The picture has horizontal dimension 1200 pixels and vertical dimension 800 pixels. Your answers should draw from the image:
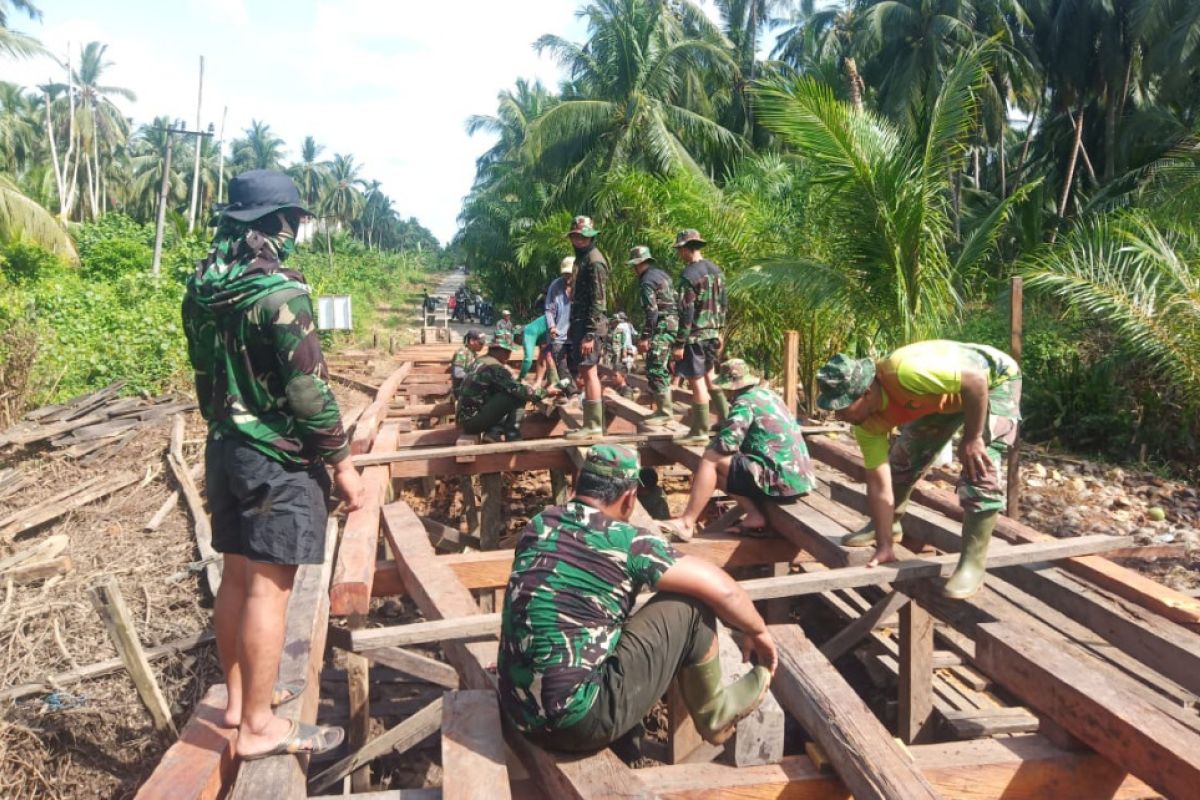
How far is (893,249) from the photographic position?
7.65 meters

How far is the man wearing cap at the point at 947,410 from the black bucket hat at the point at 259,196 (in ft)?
6.94

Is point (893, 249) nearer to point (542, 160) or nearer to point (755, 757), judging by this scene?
point (755, 757)

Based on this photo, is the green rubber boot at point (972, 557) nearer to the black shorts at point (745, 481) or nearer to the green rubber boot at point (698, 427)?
the black shorts at point (745, 481)

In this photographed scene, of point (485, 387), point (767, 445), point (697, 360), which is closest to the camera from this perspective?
point (767, 445)

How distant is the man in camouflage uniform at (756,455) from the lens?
461cm

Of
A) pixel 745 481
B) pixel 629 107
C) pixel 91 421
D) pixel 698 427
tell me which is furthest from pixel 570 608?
pixel 629 107

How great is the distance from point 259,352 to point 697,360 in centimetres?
405

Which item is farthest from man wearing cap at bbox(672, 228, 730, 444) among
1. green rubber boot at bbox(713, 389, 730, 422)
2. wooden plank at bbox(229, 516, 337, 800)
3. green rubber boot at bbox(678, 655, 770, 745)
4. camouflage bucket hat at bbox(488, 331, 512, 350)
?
green rubber boot at bbox(678, 655, 770, 745)

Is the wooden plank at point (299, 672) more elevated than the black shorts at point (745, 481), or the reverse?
the black shorts at point (745, 481)

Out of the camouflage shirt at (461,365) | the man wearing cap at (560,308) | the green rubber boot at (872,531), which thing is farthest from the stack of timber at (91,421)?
the green rubber boot at (872,531)

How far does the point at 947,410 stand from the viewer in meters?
3.70

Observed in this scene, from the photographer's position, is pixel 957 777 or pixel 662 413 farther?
pixel 662 413

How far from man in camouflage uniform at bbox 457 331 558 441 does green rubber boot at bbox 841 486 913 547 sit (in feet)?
11.5

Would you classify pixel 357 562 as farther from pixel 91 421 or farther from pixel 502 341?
pixel 91 421
